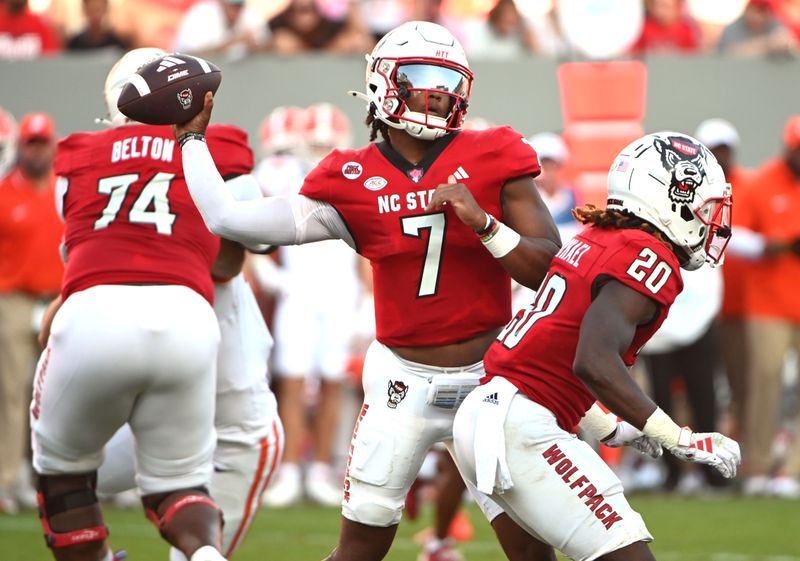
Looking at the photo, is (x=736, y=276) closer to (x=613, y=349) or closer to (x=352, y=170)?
(x=352, y=170)

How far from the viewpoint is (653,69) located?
1100 cm

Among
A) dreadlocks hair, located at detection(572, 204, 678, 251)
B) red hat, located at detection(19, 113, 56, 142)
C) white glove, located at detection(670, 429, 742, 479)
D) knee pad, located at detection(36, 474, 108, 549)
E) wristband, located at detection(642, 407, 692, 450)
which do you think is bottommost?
red hat, located at detection(19, 113, 56, 142)

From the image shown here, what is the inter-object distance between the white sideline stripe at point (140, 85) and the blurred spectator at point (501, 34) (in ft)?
23.0

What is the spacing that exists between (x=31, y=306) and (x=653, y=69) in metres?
4.96

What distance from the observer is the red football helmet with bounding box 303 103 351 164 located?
32.9ft

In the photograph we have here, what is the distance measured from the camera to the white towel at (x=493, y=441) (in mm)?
4105

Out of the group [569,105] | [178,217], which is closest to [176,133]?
[178,217]

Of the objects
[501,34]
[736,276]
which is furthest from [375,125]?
[501,34]

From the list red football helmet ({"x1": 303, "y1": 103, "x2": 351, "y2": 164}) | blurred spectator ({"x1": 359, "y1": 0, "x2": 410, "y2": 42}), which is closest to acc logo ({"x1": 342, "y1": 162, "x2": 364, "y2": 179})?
red football helmet ({"x1": 303, "y1": 103, "x2": 351, "y2": 164})

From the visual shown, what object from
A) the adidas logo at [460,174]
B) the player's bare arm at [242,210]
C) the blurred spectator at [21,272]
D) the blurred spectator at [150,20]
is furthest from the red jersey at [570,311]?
the blurred spectator at [150,20]

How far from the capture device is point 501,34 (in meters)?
11.4

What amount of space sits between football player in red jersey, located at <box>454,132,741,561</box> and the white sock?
0.89m

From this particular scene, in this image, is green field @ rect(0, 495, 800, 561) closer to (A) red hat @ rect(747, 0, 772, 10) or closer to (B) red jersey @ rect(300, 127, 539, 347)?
(B) red jersey @ rect(300, 127, 539, 347)

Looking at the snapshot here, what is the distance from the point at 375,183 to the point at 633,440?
1133 mm
